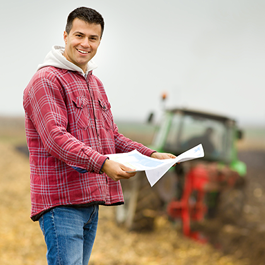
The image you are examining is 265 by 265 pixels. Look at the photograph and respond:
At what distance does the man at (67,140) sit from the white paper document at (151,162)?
0.08 meters

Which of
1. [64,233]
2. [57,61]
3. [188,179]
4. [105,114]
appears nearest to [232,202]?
[188,179]

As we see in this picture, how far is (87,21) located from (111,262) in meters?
3.99

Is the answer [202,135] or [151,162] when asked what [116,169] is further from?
[202,135]

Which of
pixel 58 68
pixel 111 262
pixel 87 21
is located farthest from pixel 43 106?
pixel 111 262

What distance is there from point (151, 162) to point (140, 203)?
4103 mm

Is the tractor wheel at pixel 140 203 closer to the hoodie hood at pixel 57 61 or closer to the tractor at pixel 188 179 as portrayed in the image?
the tractor at pixel 188 179

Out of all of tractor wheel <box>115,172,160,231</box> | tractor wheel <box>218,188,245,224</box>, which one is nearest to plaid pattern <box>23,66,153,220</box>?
tractor wheel <box>115,172,160,231</box>

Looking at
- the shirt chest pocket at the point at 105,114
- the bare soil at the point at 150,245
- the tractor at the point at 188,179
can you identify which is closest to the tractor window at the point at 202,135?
the tractor at the point at 188,179

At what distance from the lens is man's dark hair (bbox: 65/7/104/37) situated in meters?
1.46

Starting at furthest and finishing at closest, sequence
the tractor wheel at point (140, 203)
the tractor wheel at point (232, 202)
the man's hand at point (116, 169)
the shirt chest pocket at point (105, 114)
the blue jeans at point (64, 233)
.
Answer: the tractor wheel at point (232, 202) < the tractor wheel at point (140, 203) < the shirt chest pocket at point (105, 114) < the blue jeans at point (64, 233) < the man's hand at point (116, 169)

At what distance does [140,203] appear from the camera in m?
5.42

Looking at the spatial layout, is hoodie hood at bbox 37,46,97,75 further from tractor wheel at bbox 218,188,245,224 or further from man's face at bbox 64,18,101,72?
tractor wheel at bbox 218,188,245,224

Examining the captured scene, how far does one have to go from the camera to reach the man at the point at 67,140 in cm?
137

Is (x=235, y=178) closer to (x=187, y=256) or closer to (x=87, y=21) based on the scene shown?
(x=187, y=256)
